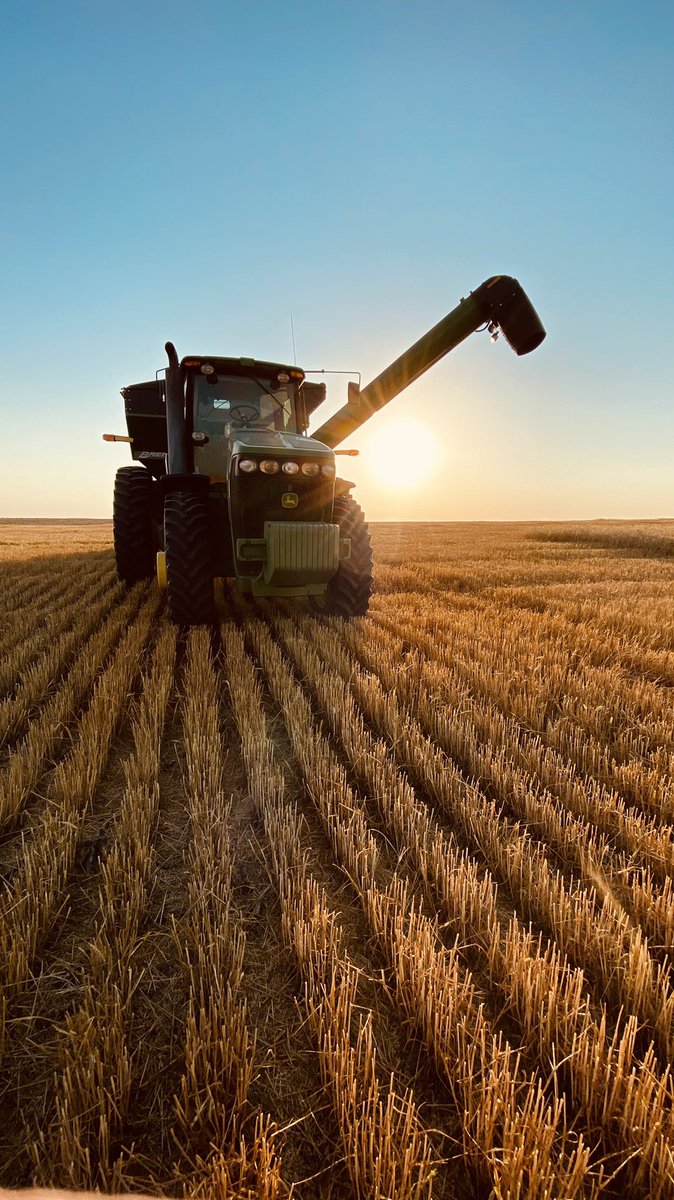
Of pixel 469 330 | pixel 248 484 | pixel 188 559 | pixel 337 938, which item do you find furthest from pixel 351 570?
pixel 337 938

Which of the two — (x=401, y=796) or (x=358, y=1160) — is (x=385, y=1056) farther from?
(x=401, y=796)

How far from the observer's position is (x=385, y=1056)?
128cm

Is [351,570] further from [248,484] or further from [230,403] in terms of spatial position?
[230,403]

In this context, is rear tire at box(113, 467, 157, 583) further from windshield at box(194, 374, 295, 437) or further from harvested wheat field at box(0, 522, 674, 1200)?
harvested wheat field at box(0, 522, 674, 1200)

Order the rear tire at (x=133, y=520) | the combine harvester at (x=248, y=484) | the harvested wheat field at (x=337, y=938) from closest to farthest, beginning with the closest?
the harvested wheat field at (x=337, y=938)
the combine harvester at (x=248, y=484)
the rear tire at (x=133, y=520)

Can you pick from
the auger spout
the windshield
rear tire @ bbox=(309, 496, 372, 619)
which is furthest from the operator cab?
rear tire @ bbox=(309, 496, 372, 619)

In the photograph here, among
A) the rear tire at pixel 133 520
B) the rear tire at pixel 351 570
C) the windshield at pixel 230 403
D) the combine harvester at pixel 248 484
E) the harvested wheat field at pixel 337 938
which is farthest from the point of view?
the rear tire at pixel 133 520

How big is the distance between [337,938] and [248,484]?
426 centimetres

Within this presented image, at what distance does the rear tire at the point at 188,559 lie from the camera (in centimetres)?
522

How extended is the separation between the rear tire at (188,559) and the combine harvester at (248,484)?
0.01 metres

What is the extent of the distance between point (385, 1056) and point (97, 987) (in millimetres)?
759

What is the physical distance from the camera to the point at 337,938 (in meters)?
1.55

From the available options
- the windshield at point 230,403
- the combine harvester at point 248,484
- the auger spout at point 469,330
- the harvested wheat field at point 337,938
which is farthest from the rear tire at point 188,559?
the auger spout at point 469,330

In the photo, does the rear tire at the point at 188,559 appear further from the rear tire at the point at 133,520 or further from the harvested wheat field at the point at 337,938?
the rear tire at the point at 133,520
